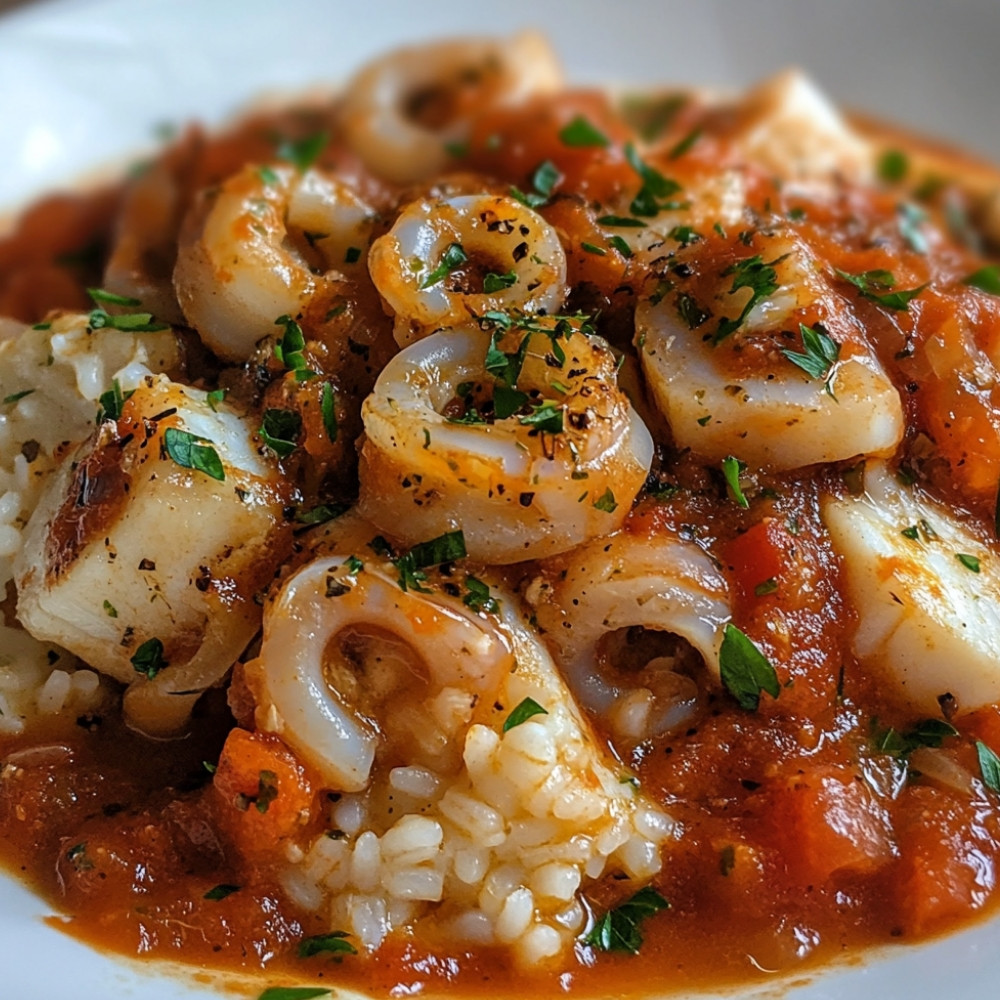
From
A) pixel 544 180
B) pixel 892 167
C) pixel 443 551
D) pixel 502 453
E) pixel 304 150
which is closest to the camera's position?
pixel 502 453

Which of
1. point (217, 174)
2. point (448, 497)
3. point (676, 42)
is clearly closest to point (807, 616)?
point (448, 497)

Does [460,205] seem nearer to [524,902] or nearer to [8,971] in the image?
[524,902]

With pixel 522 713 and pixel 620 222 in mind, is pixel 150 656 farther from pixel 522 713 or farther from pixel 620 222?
pixel 620 222

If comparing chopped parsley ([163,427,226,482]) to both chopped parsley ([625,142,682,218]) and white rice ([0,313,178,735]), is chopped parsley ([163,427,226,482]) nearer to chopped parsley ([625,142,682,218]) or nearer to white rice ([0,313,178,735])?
white rice ([0,313,178,735])

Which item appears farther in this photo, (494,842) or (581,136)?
(581,136)

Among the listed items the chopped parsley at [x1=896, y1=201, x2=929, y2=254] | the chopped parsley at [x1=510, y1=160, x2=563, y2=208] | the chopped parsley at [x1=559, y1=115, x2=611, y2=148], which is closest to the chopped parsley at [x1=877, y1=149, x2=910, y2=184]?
the chopped parsley at [x1=896, y1=201, x2=929, y2=254]

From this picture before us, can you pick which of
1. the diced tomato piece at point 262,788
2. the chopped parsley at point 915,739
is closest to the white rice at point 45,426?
the diced tomato piece at point 262,788

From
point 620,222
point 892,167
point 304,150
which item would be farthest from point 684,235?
point 892,167
